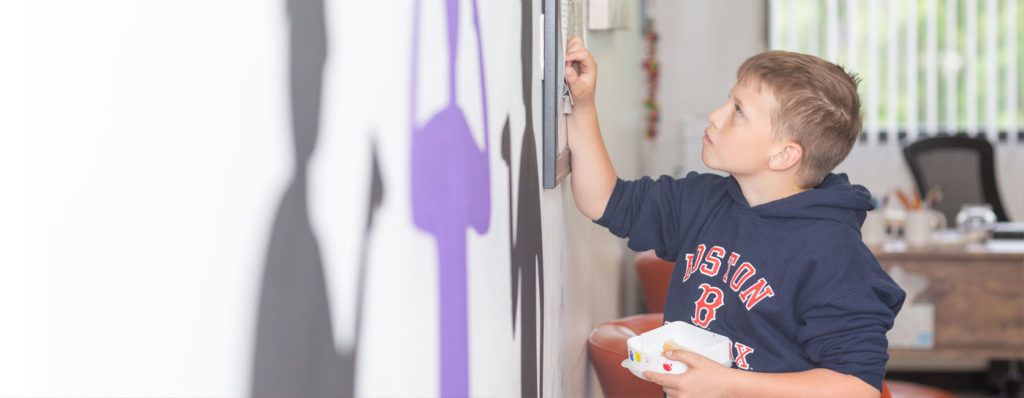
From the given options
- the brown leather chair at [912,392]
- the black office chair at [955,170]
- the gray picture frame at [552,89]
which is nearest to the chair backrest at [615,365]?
the gray picture frame at [552,89]

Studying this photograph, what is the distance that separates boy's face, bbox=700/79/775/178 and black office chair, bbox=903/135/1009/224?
143 inches

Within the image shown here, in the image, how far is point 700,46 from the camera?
17.4ft

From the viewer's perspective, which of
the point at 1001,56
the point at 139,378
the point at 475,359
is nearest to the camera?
the point at 139,378

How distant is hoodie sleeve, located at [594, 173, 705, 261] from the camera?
4.60 ft

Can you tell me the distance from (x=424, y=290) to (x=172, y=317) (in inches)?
10.7

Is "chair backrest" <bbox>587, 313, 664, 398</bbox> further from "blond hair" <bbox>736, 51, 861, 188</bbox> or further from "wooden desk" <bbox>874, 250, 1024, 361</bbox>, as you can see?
"wooden desk" <bbox>874, 250, 1024, 361</bbox>

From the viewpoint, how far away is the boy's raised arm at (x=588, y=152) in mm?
1327

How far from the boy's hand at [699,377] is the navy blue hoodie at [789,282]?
0.11 meters

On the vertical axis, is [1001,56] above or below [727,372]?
above

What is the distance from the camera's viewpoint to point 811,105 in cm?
125

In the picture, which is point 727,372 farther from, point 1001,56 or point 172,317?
point 1001,56

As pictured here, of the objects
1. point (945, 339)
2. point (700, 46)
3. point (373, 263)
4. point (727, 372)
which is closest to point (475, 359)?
point (373, 263)

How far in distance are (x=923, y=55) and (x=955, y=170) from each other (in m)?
1.02

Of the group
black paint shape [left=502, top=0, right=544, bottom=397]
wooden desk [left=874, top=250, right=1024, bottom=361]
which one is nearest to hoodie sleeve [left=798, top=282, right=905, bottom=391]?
black paint shape [left=502, top=0, right=544, bottom=397]
